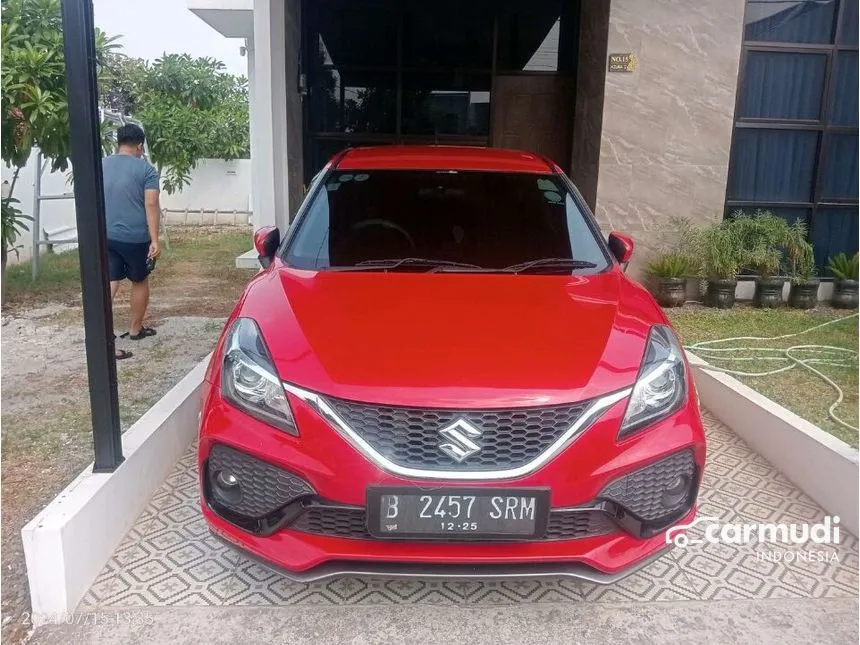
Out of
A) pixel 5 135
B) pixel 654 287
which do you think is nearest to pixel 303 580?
pixel 654 287

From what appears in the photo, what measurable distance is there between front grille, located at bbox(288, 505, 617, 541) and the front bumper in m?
0.01

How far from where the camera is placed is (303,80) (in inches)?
314

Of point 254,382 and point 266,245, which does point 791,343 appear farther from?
point 254,382

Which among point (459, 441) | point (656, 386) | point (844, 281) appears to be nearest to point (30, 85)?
point (459, 441)

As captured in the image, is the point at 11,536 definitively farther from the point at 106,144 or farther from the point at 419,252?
the point at 106,144

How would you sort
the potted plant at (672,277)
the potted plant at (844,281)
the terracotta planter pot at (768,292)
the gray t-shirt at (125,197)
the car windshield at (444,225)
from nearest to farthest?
the car windshield at (444,225) → the gray t-shirt at (125,197) → the potted plant at (672,277) → the terracotta planter pot at (768,292) → the potted plant at (844,281)

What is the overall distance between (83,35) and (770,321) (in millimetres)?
6159

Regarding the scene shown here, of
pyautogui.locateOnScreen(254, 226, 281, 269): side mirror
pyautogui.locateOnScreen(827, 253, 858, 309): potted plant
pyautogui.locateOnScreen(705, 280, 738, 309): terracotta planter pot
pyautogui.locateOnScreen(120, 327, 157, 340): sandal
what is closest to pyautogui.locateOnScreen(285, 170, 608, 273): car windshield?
pyautogui.locateOnScreen(254, 226, 281, 269): side mirror

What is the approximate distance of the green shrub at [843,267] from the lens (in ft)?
24.0

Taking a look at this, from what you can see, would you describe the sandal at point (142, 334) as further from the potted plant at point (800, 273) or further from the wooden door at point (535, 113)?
the potted plant at point (800, 273)

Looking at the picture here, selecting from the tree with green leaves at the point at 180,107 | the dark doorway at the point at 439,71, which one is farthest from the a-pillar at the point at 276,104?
the tree with green leaves at the point at 180,107

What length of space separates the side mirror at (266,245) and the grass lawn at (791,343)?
291 centimetres

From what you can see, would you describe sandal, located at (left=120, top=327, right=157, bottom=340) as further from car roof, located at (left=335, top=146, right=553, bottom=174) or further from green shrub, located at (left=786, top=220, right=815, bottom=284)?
green shrub, located at (left=786, top=220, right=815, bottom=284)

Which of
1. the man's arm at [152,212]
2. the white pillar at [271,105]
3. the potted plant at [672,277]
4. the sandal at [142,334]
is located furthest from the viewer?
the potted plant at [672,277]
